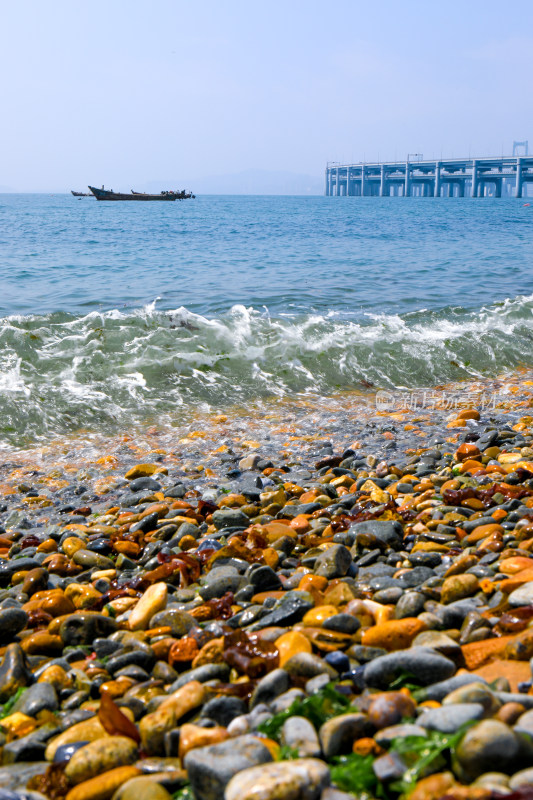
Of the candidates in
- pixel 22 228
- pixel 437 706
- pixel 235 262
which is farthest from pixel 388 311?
pixel 22 228

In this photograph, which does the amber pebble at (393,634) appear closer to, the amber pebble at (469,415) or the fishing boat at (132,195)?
the amber pebble at (469,415)

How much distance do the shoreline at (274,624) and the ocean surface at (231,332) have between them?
255cm

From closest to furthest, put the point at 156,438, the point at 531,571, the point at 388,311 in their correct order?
the point at 531,571
the point at 156,438
the point at 388,311

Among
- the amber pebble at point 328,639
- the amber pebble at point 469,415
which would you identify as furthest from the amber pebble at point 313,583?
the amber pebble at point 469,415

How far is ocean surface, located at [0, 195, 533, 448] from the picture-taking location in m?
8.93

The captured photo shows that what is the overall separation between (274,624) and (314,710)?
0.80 metres

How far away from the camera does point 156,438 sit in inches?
294

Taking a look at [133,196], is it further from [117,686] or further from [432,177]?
[117,686]

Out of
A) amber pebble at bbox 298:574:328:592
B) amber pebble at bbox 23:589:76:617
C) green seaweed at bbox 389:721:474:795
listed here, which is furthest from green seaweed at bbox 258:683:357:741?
amber pebble at bbox 23:589:76:617

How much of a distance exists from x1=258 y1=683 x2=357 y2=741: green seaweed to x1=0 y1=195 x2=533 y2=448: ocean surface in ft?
19.6

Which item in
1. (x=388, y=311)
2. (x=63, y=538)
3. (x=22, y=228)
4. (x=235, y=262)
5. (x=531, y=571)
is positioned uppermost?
(x=22, y=228)

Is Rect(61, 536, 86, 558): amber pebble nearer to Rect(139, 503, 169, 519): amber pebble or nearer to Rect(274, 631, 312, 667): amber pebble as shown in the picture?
Rect(139, 503, 169, 519): amber pebble

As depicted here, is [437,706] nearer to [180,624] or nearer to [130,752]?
[130,752]

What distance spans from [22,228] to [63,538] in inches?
1561
